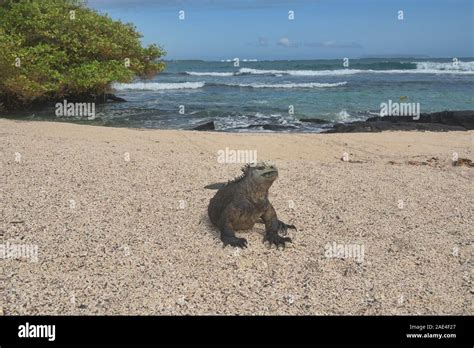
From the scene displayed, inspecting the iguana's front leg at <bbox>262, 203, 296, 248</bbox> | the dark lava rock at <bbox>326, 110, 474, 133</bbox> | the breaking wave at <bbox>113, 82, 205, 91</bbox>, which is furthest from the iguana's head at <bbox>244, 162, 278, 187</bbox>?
the breaking wave at <bbox>113, 82, 205, 91</bbox>

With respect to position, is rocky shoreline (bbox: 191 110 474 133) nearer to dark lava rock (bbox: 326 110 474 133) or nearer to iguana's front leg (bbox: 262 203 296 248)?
dark lava rock (bbox: 326 110 474 133)

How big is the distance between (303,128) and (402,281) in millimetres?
12225

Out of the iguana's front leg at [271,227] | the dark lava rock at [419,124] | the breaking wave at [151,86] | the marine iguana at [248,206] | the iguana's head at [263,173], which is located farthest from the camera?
the breaking wave at [151,86]

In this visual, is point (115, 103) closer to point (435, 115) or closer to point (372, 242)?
point (435, 115)

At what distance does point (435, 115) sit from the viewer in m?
17.4

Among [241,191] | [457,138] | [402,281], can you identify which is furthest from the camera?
[457,138]

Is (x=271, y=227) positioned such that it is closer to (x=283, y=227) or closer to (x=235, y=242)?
(x=283, y=227)

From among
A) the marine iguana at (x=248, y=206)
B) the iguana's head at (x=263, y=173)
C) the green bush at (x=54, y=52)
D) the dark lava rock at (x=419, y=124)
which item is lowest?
the marine iguana at (x=248, y=206)

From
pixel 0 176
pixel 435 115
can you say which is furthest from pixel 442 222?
pixel 435 115

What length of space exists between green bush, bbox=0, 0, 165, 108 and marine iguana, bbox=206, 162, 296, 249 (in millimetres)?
11793

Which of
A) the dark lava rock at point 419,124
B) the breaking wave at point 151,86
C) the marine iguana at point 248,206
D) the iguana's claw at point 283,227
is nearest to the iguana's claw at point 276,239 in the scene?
the marine iguana at point 248,206

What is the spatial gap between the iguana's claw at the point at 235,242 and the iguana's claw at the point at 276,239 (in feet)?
0.90

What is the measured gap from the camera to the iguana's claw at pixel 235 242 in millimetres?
4980

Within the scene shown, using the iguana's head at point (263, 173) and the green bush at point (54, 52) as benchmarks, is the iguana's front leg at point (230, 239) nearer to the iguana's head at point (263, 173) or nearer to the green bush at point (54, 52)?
the iguana's head at point (263, 173)
